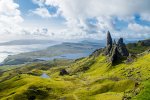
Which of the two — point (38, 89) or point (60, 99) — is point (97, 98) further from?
A: point (38, 89)

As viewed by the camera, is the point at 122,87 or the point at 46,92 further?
the point at 46,92

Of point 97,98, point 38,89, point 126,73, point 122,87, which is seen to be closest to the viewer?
point 97,98

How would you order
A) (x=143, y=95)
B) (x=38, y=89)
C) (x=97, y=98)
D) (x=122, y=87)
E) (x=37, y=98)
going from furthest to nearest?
(x=38, y=89) < (x=37, y=98) < (x=122, y=87) < (x=97, y=98) < (x=143, y=95)

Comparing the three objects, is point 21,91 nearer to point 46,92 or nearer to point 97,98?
point 46,92

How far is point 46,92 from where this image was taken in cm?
17938

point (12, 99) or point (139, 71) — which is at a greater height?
point (139, 71)

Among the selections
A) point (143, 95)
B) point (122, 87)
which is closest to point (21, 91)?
point (122, 87)

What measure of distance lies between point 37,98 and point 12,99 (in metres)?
17.1

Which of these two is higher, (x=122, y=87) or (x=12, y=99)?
(x=122, y=87)

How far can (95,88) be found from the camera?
6550 inches

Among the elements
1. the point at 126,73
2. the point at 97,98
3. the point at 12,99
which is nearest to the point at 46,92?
the point at 12,99

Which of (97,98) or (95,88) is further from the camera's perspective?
(95,88)

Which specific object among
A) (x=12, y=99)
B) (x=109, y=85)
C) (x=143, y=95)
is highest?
(x=143, y=95)

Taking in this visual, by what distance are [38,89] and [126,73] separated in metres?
66.7
